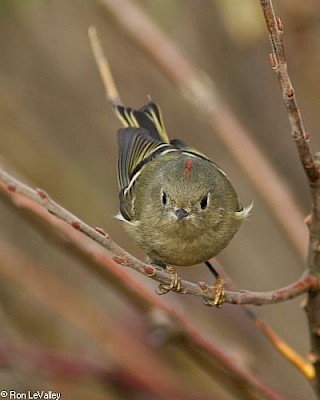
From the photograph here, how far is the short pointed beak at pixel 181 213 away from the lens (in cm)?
270

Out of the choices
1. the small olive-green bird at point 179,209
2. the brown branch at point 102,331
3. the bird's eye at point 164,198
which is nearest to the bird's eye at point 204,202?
the small olive-green bird at point 179,209

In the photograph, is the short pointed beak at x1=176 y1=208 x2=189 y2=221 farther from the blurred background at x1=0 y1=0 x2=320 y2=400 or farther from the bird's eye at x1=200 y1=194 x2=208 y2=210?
the blurred background at x1=0 y1=0 x2=320 y2=400

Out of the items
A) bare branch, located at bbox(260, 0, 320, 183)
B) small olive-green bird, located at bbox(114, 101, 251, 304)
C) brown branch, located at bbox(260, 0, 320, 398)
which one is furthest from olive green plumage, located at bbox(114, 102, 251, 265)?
bare branch, located at bbox(260, 0, 320, 183)

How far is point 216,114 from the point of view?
299 centimetres

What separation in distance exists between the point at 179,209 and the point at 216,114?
45 centimetres

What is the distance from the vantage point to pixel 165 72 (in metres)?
3.08

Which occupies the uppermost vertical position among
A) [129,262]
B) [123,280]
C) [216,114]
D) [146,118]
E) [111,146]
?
[111,146]

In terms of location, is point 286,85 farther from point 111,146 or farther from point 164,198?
point 111,146

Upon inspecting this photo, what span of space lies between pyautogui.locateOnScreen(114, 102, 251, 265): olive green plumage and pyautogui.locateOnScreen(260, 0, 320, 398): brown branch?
0.57m

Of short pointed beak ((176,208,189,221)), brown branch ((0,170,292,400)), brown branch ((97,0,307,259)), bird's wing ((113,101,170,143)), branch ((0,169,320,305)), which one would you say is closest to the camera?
branch ((0,169,320,305))

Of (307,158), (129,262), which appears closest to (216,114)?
(307,158)

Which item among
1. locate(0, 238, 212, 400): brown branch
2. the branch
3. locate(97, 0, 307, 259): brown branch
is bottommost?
the branch

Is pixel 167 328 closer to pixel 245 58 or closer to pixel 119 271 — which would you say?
pixel 119 271

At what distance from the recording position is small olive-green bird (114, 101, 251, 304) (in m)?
2.73
